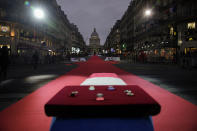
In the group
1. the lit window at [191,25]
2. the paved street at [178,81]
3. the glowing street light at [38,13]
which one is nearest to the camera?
the paved street at [178,81]

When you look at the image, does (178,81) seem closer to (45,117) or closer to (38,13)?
(45,117)

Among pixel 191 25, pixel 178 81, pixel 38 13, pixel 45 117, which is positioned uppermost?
pixel 38 13

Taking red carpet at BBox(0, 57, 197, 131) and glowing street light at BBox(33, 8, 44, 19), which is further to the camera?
glowing street light at BBox(33, 8, 44, 19)

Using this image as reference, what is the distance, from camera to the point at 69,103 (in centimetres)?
237

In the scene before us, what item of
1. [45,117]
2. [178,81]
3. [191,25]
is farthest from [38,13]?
[191,25]

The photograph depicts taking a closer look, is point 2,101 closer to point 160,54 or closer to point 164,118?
point 164,118

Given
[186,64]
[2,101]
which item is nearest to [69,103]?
[2,101]

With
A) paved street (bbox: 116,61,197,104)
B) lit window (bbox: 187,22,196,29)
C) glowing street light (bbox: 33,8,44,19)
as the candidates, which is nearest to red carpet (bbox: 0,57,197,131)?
paved street (bbox: 116,61,197,104)

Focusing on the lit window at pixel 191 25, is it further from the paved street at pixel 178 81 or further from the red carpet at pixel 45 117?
the red carpet at pixel 45 117

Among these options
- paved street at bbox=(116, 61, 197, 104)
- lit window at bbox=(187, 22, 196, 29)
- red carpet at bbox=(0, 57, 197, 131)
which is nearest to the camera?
red carpet at bbox=(0, 57, 197, 131)

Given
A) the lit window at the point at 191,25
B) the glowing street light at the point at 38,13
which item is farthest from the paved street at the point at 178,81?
the glowing street light at the point at 38,13

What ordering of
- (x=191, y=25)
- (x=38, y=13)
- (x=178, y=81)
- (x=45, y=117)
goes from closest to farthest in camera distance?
1. (x=45, y=117)
2. (x=178, y=81)
3. (x=38, y=13)
4. (x=191, y=25)

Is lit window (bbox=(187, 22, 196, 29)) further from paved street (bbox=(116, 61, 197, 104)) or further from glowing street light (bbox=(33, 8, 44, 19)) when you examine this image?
glowing street light (bbox=(33, 8, 44, 19))

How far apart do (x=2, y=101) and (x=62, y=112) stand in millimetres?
4177
